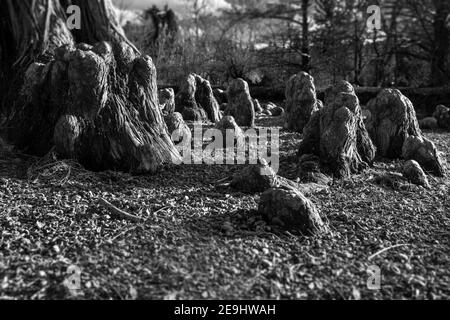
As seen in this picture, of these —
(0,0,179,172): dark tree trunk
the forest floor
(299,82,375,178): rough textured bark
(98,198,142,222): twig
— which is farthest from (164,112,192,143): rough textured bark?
(98,198,142,222): twig

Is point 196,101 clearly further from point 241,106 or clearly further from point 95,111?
point 95,111

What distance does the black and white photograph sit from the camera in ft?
8.16

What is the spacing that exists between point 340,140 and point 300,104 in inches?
119

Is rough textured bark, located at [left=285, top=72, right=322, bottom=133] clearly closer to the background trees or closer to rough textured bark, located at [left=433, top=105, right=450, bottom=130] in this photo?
rough textured bark, located at [left=433, top=105, right=450, bottom=130]

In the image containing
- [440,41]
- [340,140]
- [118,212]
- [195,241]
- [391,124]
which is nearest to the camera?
[195,241]

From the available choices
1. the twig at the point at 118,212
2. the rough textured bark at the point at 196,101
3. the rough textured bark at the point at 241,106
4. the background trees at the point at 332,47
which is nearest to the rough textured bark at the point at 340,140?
the twig at the point at 118,212

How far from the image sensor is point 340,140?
4.70 metres

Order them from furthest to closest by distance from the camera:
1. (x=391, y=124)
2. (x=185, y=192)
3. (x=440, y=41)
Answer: (x=440, y=41), (x=391, y=124), (x=185, y=192)

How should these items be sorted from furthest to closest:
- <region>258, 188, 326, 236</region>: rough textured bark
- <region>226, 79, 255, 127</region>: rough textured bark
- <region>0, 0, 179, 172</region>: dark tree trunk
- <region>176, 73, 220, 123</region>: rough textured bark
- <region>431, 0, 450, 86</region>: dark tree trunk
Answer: <region>431, 0, 450, 86</region>: dark tree trunk
<region>226, 79, 255, 127</region>: rough textured bark
<region>176, 73, 220, 123</region>: rough textured bark
<region>0, 0, 179, 172</region>: dark tree trunk
<region>258, 188, 326, 236</region>: rough textured bark

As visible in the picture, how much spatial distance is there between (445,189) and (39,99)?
3.96 m

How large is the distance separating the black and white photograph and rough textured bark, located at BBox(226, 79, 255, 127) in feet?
2.44

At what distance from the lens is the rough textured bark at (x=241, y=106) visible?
8141 millimetres

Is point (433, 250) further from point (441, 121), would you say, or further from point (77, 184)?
point (441, 121)

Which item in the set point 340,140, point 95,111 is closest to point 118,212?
point 95,111
